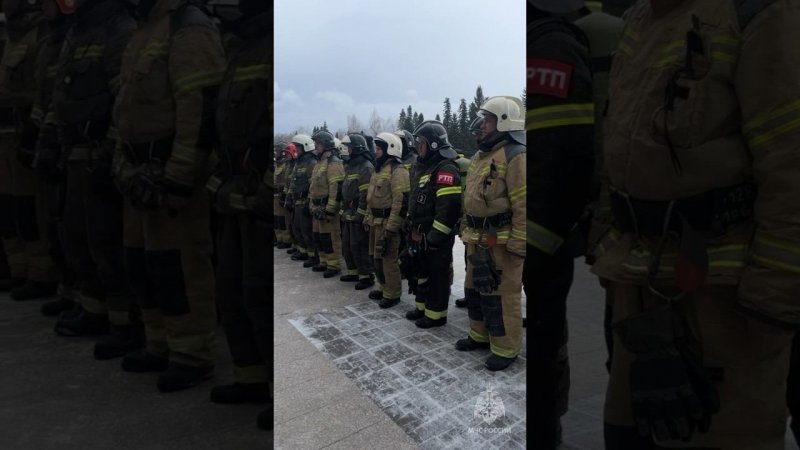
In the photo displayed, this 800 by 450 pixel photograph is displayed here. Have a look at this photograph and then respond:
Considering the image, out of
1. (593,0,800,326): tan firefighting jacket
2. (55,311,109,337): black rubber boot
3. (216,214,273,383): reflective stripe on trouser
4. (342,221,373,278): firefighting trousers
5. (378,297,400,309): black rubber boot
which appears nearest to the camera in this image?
(593,0,800,326): tan firefighting jacket

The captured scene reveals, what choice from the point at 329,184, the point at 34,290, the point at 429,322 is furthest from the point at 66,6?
the point at 429,322

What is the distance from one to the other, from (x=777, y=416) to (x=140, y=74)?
2.58 metres

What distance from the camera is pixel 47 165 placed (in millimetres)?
3924

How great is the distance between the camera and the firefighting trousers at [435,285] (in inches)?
53.1

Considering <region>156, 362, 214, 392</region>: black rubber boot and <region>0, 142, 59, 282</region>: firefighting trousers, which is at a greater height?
<region>0, 142, 59, 282</region>: firefighting trousers

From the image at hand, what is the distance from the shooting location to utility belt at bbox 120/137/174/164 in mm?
2600

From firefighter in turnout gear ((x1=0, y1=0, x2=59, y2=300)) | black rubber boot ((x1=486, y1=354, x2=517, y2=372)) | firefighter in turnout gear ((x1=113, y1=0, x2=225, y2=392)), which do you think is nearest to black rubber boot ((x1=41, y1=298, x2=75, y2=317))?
firefighter in turnout gear ((x1=0, y1=0, x2=59, y2=300))

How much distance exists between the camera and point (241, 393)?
2.46 metres

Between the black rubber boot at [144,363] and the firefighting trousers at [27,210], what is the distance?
2083 millimetres

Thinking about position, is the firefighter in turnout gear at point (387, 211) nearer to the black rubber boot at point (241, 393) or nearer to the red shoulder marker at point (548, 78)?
the red shoulder marker at point (548, 78)

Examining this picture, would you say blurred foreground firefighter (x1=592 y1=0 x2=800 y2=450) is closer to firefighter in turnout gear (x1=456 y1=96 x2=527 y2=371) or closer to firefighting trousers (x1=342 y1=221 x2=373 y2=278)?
firefighter in turnout gear (x1=456 y1=96 x2=527 y2=371)

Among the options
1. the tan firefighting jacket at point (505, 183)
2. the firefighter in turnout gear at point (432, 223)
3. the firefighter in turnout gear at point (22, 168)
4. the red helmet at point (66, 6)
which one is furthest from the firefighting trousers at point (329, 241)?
the firefighter in turnout gear at point (22, 168)

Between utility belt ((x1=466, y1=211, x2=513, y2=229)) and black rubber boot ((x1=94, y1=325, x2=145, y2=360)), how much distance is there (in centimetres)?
245

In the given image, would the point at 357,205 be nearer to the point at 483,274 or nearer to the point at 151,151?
the point at 483,274
